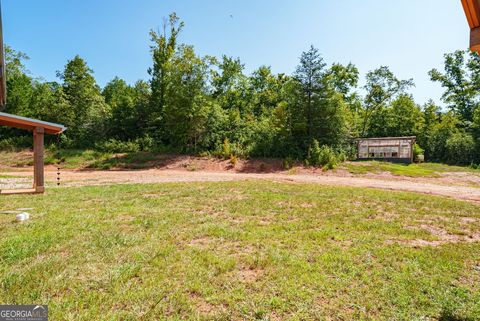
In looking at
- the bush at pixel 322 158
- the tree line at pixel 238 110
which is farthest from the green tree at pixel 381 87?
the bush at pixel 322 158

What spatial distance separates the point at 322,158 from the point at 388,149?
23.8 feet

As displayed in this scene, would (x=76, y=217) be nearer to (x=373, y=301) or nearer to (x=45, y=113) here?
(x=373, y=301)

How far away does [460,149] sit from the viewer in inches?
739

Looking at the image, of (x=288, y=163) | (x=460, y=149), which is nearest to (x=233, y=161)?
(x=288, y=163)

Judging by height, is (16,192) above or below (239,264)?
above

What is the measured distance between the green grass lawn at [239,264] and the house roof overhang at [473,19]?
2371 millimetres

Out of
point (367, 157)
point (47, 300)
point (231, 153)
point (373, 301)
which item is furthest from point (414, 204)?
point (367, 157)

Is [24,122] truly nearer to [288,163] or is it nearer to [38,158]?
[38,158]

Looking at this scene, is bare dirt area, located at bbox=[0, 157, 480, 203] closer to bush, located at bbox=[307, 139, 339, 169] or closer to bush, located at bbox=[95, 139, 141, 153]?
bush, located at bbox=[307, 139, 339, 169]

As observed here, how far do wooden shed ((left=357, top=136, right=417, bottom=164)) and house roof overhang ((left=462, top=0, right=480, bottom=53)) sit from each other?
60.2ft

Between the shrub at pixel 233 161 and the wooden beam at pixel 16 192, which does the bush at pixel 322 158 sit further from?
the wooden beam at pixel 16 192

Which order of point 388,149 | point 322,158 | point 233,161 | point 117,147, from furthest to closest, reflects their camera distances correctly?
point 117,147 < point 388,149 < point 233,161 < point 322,158

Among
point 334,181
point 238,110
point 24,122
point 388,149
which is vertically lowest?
point 334,181

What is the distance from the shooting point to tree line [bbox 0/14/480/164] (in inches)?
696
